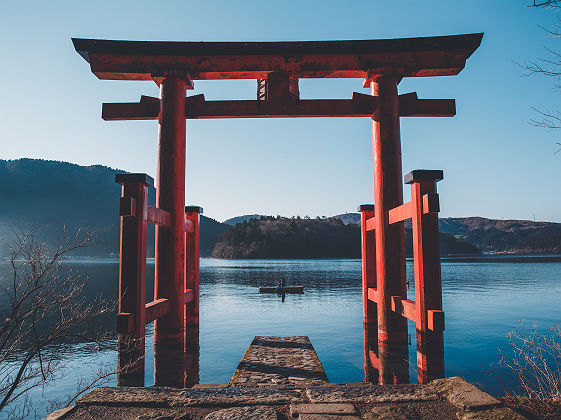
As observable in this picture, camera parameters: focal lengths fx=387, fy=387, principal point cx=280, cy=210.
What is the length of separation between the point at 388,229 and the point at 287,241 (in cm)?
12330

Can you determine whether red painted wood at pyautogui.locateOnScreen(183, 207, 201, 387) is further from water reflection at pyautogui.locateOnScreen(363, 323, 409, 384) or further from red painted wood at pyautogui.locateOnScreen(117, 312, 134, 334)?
water reflection at pyautogui.locateOnScreen(363, 323, 409, 384)

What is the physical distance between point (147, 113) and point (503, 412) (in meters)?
5.93

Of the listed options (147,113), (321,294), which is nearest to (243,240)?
(321,294)

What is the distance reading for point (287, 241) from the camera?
129m

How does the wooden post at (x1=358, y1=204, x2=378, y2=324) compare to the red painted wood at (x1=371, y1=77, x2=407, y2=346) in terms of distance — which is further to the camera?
the wooden post at (x1=358, y1=204, x2=378, y2=324)

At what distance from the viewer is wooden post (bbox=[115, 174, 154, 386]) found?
442 centimetres

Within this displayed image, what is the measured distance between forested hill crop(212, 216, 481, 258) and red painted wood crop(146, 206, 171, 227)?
4720 inches

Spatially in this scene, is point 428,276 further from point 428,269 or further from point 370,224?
point 370,224

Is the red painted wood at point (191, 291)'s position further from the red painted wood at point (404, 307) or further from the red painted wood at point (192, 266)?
the red painted wood at point (404, 307)

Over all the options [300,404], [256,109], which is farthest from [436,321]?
[256,109]

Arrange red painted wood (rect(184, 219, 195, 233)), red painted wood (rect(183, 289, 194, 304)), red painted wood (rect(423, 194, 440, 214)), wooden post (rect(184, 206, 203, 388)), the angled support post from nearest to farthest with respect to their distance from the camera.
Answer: red painted wood (rect(423, 194, 440, 214)), red painted wood (rect(183, 289, 194, 304)), red painted wood (rect(184, 219, 195, 233)), the angled support post, wooden post (rect(184, 206, 203, 388))

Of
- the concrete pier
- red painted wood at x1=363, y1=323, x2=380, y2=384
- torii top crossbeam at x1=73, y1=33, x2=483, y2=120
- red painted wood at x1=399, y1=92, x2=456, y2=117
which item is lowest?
red painted wood at x1=363, y1=323, x2=380, y2=384

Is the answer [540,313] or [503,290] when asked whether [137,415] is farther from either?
[503,290]

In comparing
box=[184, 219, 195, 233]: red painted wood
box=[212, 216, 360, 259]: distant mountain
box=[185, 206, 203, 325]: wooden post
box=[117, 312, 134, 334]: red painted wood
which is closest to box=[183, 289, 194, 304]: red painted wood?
box=[185, 206, 203, 325]: wooden post
